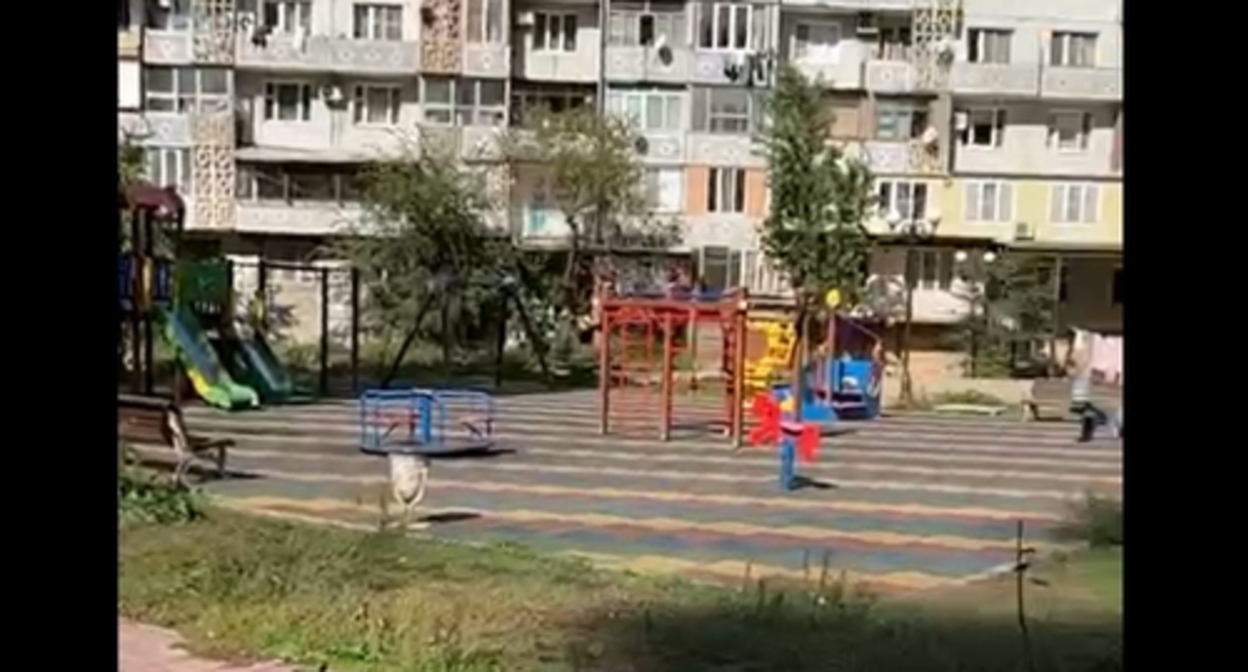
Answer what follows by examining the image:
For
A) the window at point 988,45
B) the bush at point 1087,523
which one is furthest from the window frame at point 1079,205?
the bush at point 1087,523

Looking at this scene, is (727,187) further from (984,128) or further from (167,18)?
(167,18)

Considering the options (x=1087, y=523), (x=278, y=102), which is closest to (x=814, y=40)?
(x=278, y=102)

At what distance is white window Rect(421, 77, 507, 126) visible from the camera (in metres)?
34.6

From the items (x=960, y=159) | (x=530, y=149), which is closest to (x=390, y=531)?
(x=530, y=149)

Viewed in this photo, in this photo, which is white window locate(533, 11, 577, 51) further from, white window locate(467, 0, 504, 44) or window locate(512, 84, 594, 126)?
white window locate(467, 0, 504, 44)

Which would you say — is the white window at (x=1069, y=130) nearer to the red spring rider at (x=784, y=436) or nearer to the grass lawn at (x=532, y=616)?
the red spring rider at (x=784, y=436)

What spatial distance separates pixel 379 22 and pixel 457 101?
7.43 ft

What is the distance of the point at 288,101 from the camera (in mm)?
34719

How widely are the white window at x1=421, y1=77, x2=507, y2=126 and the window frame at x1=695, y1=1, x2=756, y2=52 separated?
4251 mm

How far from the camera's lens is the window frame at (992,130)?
36469 millimetres

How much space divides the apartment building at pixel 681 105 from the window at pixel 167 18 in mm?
61

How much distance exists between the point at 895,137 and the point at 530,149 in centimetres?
790

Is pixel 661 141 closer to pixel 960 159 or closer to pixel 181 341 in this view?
pixel 960 159
